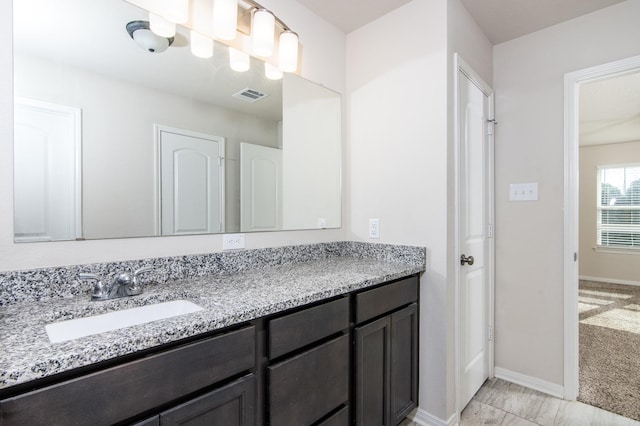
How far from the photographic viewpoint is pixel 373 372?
1.48 metres

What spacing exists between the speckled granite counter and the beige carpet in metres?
1.52

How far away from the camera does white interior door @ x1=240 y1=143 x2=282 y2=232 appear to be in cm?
169

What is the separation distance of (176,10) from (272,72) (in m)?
0.57

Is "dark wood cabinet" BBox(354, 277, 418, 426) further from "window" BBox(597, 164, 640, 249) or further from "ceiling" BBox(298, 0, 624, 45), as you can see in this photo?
"window" BBox(597, 164, 640, 249)

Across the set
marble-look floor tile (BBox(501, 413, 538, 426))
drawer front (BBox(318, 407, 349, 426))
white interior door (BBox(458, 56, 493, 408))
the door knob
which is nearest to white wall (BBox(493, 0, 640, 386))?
white interior door (BBox(458, 56, 493, 408))

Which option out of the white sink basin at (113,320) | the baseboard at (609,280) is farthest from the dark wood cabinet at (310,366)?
the baseboard at (609,280)

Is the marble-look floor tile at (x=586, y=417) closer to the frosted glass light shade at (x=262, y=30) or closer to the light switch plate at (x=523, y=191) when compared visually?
the light switch plate at (x=523, y=191)

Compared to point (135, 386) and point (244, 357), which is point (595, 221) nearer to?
point (244, 357)

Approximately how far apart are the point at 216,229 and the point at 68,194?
0.58 m

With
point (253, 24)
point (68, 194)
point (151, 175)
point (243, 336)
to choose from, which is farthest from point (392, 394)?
point (253, 24)

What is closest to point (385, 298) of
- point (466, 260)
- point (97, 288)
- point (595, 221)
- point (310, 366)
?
point (310, 366)

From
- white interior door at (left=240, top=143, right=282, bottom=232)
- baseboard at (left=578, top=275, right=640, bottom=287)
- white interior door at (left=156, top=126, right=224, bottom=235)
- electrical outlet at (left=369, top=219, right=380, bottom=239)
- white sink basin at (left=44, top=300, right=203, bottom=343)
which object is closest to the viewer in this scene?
white sink basin at (left=44, top=300, right=203, bottom=343)

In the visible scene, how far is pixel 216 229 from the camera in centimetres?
155

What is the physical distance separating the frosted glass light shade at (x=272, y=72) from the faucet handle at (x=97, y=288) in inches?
50.0
